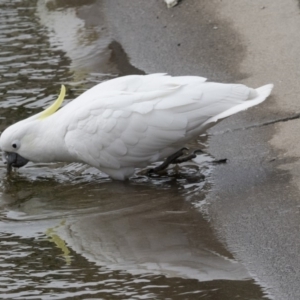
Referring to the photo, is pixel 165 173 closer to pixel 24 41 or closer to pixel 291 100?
pixel 291 100

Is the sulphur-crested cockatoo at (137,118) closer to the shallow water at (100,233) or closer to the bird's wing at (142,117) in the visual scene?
the bird's wing at (142,117)

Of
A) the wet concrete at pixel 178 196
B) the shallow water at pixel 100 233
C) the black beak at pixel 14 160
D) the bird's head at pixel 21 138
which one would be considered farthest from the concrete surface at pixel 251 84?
the black beak at pixel 14 160

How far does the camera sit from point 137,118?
5.29 metres

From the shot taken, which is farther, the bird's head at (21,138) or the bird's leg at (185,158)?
the bird's head at (21,138)

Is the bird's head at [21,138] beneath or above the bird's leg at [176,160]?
above

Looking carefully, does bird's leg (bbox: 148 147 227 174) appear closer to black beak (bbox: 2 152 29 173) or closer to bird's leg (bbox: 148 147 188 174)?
bird's leg (bbox: 148 147 188 174)

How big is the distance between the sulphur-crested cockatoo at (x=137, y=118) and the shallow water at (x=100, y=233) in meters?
0.23

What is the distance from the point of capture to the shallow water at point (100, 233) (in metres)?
4.02

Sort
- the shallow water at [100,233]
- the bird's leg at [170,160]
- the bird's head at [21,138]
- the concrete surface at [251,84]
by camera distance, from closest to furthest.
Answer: the shallow water at [100,233] < the concrete surface at [251,84] < the bird's leg at [170,160] < the bird's head at [21,138]

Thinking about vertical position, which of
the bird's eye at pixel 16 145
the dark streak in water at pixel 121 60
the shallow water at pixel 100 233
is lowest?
the shallow water at pixel 100 233

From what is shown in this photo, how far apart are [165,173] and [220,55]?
1.92m

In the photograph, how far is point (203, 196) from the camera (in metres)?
5.10

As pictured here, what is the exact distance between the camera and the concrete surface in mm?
4242

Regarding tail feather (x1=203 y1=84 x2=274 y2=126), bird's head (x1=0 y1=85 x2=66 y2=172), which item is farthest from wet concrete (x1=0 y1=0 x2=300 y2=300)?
tail feather (x1=203 y1=84 x2=274 y2=126)
